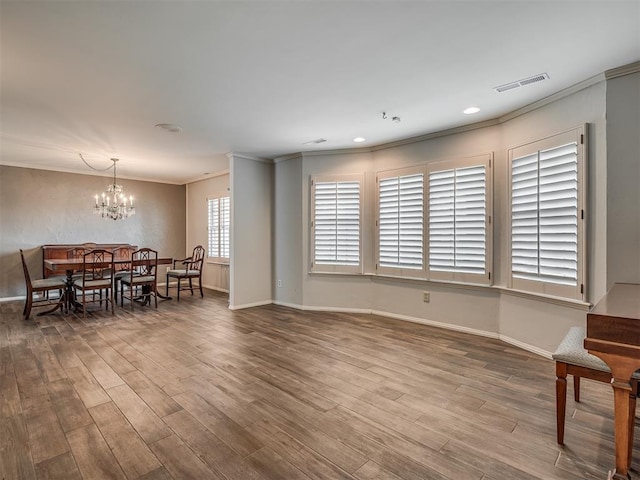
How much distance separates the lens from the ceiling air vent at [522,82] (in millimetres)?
2848

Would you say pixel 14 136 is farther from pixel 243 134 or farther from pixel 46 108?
pixel 243 134

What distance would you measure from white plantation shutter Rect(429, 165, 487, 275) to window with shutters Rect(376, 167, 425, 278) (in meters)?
0.17

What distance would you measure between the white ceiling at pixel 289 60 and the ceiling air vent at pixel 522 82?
9 cm

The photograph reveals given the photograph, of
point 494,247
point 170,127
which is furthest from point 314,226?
point 494,247

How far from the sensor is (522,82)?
2.95 meters

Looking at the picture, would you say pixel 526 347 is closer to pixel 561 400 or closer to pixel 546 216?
pixel 546 216

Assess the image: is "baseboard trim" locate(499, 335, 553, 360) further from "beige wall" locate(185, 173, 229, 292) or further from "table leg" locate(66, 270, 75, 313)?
"table leg" locate(66, 270, 75, 313)

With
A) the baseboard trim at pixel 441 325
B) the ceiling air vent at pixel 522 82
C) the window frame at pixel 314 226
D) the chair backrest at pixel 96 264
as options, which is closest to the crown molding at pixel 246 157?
the window frame at pixel 314 226

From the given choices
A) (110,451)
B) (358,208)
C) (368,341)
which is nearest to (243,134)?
(358,208)

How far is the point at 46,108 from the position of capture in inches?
136

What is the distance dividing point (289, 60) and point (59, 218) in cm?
673

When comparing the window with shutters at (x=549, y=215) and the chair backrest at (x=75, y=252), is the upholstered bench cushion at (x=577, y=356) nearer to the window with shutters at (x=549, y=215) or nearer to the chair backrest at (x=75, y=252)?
the window with shutters at (x=549, y=215)

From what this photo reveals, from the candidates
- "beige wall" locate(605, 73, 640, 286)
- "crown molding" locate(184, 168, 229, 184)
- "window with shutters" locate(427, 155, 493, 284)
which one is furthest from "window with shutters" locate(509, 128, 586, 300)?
"crown molding" locate(184, 168, 229, 184)

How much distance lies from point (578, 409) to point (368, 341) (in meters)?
1.97
